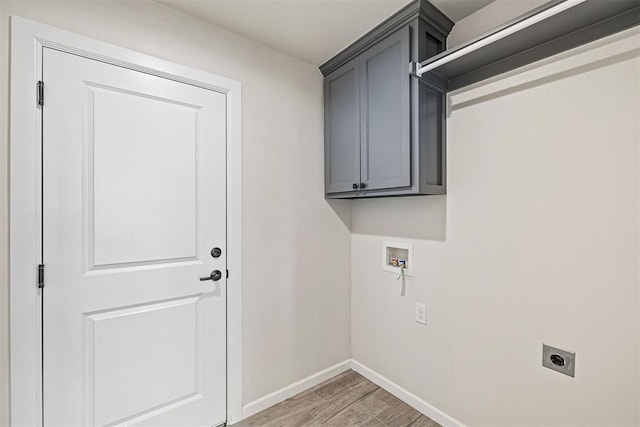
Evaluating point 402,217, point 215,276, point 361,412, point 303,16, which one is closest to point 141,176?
point 215,276

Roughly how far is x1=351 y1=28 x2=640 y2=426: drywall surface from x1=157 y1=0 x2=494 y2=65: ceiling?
0.62m

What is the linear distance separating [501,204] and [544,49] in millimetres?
725

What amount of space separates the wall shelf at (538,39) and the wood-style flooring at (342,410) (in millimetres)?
1997

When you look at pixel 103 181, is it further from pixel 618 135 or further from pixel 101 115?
pixel 618 135

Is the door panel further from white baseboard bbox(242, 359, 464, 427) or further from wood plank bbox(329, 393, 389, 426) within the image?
wood plank bbox(329, 393, 389, 426)

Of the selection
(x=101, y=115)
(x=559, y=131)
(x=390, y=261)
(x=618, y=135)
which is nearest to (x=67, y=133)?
(x=101, y=115)

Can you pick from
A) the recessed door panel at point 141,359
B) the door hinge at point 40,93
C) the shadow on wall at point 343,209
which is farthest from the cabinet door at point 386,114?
the door hinge at point 40,93

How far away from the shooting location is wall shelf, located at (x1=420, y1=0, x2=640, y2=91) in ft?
3.65

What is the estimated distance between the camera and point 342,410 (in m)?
1.93

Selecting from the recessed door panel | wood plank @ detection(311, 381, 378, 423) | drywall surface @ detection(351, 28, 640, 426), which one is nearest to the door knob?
the recessed door panel

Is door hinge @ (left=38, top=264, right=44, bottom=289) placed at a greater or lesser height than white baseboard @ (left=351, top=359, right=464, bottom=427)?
greater

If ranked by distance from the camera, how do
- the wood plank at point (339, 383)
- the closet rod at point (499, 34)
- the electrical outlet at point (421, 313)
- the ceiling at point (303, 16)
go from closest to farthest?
the closet rod at point (499, 34), the ceiling at point (303, 16), the electrical outlet at point (421, 313), the wood plank at point (339, 383)

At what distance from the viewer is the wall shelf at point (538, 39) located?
1.11 meters

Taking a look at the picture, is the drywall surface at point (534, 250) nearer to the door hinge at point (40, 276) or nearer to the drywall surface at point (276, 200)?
the drywall surface at point (276, 200)
